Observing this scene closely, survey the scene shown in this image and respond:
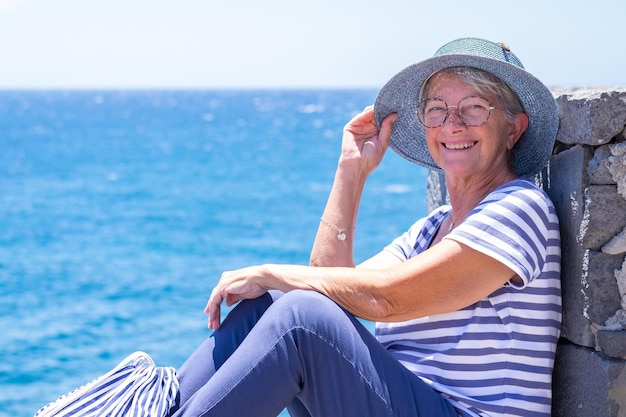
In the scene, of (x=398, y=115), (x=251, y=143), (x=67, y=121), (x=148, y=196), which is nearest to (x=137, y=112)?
(x=67, y=121)

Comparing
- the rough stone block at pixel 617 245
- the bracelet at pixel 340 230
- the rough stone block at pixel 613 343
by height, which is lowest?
the rough stone block at pixel 613 343

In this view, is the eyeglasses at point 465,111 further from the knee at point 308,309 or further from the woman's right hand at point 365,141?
the knee at point 308,309

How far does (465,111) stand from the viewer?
9.18ft

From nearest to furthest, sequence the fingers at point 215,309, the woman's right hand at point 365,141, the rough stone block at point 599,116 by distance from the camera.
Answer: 1. the rough stone block at point 599,116
2. the fingers at point 215,309
3. the woman's right hand at point 365,141

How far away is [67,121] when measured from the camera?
67.2m

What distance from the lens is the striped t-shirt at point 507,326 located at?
2.42 m

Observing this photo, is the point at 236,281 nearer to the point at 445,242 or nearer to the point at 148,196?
the point at 445,242

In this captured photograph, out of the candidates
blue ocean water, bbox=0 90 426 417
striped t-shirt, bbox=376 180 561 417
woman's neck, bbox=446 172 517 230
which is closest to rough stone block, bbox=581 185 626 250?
striped t-shirt, bbox=376 180 561 417

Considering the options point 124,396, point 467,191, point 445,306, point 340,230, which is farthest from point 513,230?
point 124,396

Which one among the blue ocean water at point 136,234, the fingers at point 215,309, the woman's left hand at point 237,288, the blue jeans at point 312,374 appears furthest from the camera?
the blue ocean water at point 136,234

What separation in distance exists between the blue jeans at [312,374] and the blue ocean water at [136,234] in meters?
6.94

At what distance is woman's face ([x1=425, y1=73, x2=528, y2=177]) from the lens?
279cm

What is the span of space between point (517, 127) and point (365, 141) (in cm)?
71

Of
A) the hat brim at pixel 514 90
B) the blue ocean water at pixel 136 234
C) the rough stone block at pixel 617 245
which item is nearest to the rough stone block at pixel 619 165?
the rough stone block at pixel 617 245
